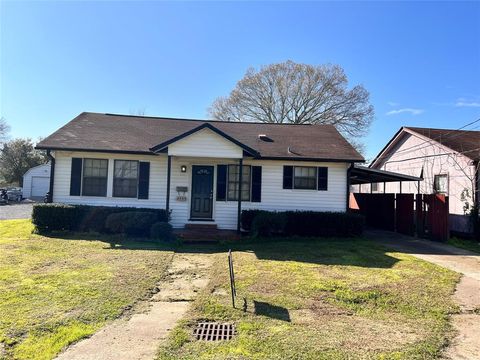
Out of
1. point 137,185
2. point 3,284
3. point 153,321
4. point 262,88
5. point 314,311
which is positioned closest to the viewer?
point 153,321

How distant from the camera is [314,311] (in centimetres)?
512

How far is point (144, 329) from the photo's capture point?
4320 millimetres

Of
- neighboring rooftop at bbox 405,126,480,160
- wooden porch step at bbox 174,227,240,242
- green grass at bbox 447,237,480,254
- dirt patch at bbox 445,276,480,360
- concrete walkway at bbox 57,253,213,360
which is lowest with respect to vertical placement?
concrete walkway at bbox 57,253,213,360

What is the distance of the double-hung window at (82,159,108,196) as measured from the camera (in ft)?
41.4

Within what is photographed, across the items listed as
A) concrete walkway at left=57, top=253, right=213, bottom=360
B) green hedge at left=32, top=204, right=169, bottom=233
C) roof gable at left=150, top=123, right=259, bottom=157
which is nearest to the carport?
roof gable at left=150, top=123, right=259, bottom=157

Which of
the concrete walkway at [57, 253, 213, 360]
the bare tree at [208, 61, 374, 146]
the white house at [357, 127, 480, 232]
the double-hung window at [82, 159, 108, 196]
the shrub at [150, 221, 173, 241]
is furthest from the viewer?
the bare tree at [208, 61, 374, 146]

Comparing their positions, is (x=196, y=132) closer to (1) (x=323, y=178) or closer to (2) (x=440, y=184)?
(1) (x=323, y=178)

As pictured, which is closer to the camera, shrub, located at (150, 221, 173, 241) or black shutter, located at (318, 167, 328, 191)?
shrub, located at (150, 221, 173, 241)

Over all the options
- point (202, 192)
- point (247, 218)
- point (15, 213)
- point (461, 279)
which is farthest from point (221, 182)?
point (15, 213)

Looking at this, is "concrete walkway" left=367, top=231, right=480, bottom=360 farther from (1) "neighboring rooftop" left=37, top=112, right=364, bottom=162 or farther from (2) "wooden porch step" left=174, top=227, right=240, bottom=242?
(2) "wooden porch step" left=174, top=227, right=240, bottom=242

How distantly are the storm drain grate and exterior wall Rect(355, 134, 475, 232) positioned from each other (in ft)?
43.9

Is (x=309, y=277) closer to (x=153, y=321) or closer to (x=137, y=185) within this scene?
(x=153, y=321)

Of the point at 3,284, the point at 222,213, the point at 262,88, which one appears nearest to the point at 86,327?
the point at 3,284

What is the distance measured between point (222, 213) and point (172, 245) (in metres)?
3.02
